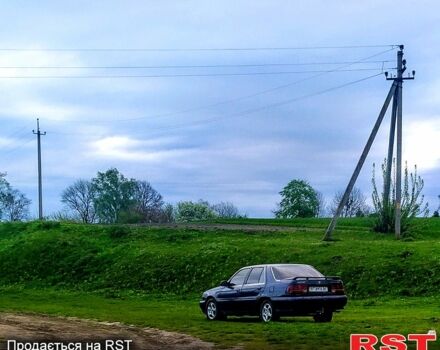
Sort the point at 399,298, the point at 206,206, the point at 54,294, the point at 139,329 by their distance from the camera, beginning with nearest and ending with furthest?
the point at 139,329 → the point at 399,298 → the point at 54,294 → the point at 206,206

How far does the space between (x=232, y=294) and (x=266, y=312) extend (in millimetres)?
1472

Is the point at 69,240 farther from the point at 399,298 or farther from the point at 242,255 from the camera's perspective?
the point at 399,298

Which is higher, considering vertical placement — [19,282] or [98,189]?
[98,189]

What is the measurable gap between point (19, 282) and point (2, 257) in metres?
4.56

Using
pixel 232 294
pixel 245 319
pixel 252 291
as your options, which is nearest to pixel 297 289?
pixel 252 291

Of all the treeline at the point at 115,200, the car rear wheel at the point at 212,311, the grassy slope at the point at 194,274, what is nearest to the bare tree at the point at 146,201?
the treeline at the point at 115,200

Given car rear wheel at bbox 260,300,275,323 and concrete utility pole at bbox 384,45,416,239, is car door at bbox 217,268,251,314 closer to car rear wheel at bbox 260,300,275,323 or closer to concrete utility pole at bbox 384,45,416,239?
car rear wheel at bbox 260,300,275,323

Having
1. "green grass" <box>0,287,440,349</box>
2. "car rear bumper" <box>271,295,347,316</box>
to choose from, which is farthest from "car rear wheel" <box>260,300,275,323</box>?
"green grass" <box>0,287,440,349</box>

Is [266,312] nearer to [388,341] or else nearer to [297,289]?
[297,289]

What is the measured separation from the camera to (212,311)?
2173 centimetres

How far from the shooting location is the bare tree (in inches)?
4256

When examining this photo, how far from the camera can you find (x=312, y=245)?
36.7 metres

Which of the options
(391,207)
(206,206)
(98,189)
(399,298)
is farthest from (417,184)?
(98,189)

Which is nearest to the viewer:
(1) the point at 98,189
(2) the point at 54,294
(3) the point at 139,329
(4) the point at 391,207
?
(3) the point at 139,329
